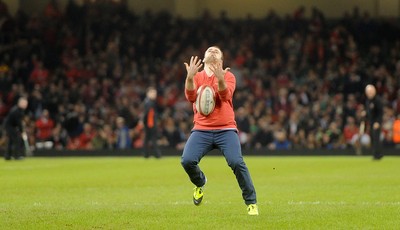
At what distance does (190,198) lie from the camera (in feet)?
52.7

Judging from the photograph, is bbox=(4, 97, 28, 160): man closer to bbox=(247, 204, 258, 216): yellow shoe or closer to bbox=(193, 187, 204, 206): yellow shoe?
bbox=(193, 187, 204, 206): yellow shoe

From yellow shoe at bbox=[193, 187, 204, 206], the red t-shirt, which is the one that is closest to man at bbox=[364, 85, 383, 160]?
yellow shoe at bbox=[193, 187, 204, 206]

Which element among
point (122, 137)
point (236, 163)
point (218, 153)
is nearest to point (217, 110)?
point (236, 163)

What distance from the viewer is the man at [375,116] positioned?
28.9 metres

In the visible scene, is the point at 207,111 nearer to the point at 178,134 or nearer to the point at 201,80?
the point at 201,80

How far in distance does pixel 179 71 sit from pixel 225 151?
100ft

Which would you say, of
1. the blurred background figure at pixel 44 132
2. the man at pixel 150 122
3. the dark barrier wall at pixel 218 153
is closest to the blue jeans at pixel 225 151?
the man at pixel 150 122

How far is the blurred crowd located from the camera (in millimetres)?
38188

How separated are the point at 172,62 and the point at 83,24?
16.1 ft

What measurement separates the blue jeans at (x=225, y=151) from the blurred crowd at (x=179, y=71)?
953 inches

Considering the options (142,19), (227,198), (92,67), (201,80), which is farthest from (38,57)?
(201,80)

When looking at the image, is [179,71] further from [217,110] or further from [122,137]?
[217,110]

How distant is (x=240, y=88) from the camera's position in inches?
1633

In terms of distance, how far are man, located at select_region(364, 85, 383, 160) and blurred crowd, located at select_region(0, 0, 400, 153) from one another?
714 cm
